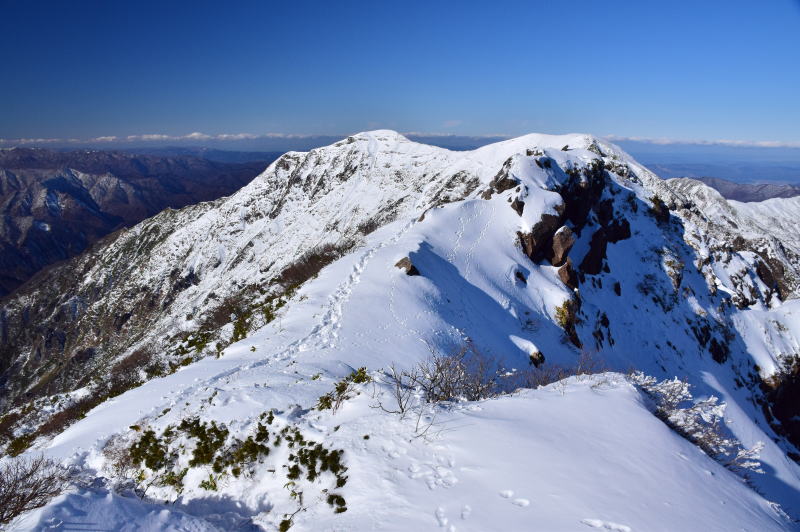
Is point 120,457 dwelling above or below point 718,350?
above

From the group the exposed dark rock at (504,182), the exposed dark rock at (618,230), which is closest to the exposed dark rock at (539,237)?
the exposed dark rock at (504,182)

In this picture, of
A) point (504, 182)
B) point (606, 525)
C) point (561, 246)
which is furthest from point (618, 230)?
point (606, 525)

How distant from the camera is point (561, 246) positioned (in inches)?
1416

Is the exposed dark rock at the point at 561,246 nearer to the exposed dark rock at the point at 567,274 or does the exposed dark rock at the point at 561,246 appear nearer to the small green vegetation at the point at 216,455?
the exposed dark rock at the point at 567,274

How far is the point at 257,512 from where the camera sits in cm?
848

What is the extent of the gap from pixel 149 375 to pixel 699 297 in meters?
Result: 58.1

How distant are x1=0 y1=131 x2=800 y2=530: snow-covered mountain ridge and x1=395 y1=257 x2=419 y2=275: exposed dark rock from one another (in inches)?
11.2

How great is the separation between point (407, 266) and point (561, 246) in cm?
1850

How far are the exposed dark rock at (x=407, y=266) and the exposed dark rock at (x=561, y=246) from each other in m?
17.4

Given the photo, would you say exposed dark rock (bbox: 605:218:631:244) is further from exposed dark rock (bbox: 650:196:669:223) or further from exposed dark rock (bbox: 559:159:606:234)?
exposed dark rock (bbox: 650:196:669:223)

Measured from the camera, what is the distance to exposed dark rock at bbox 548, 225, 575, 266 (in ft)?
118

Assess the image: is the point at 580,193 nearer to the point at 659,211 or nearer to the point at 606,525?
the point at 659,211

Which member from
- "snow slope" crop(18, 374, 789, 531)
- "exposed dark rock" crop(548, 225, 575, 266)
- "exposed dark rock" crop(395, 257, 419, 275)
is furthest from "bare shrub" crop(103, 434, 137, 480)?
"exposed dark rock" crop(548, 225, 575, 266)

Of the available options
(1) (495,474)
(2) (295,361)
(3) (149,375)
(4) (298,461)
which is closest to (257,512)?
(4) (298,461)
